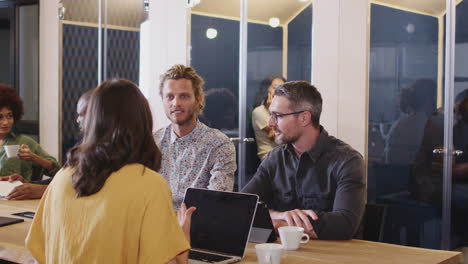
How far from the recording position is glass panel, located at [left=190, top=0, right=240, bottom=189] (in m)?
4.91

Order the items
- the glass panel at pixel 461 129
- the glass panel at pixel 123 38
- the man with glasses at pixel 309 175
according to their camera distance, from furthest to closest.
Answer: the glass panel at pixel 123 38 → the glass panel at pixel 461 129 → the man with glasses at pixel 309 175

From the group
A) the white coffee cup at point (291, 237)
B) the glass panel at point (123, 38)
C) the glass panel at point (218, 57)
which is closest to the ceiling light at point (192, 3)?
the glass panel at point (218, 57)

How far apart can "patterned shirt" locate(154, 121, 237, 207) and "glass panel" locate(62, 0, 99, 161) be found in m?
3.02

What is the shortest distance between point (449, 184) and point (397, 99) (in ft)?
2.10

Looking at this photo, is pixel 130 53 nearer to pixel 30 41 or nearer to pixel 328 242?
pixel 30 41

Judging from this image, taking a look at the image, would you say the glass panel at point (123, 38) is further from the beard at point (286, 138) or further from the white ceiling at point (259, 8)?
the beard at point (286, 138)

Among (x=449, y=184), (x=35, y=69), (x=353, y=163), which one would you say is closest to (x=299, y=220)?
(x=353, y=163)

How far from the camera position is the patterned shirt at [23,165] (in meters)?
3.90

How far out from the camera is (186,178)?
3.12 meters

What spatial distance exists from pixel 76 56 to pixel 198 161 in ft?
11.0

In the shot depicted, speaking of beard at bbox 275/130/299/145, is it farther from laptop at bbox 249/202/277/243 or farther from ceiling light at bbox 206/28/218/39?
ceiling light at bbox 206/28/218/39

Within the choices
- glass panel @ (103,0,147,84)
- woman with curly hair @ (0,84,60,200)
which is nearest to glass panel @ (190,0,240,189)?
glass panel @ (103,0,147,84)

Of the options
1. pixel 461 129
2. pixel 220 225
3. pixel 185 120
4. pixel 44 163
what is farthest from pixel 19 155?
pixel 461 129

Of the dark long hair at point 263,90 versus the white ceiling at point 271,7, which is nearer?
the white ceiling at point 271,7
